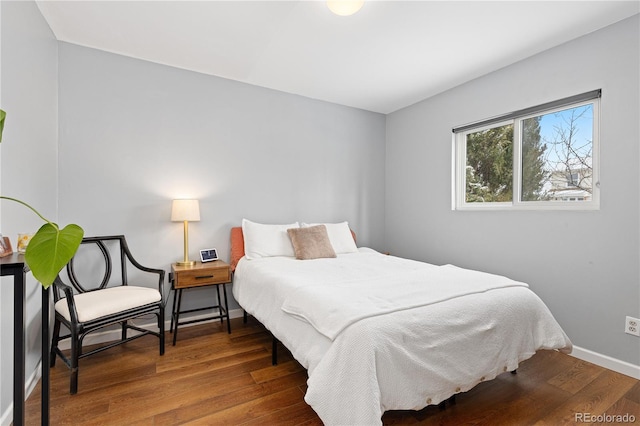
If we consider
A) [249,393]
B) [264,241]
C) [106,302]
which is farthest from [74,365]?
[264,241]

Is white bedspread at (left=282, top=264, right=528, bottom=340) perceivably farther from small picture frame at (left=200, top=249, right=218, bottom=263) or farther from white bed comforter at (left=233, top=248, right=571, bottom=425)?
small picture frame at (left=200, top=249, right=218, bottom=263)

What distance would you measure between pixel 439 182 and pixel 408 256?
101cm

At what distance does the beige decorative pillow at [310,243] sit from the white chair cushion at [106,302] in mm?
1261

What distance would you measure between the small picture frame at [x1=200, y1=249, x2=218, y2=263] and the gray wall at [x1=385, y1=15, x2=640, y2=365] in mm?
2430

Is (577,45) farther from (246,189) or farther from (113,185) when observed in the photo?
(113,185)

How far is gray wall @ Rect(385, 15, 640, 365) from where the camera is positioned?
84.9 inches

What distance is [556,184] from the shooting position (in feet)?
8.62

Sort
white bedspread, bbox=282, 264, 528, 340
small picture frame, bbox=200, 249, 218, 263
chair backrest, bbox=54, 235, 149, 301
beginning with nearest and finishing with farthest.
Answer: white bedspread, bbox=282, 264, 528, 340
chair backrest, bbox=54, 235, 149, 301
small picture frame, bbox=200, 249, 218, 263

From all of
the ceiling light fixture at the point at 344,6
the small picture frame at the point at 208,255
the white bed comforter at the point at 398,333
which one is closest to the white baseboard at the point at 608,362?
the white bed comforter at the point at 398,333

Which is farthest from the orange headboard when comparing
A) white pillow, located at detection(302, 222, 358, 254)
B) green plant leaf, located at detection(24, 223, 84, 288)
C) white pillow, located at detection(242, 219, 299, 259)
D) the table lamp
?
green plant leaf, located at detection(24, 223, 84, 288)

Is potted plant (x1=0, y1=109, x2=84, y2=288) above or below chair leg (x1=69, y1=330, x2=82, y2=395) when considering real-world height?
above

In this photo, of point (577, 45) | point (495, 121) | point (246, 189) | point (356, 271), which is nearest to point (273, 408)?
point (356, 271)

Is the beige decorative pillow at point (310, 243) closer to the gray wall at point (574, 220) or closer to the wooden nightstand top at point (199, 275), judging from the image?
the wooden nightstand top at point (199, 275)

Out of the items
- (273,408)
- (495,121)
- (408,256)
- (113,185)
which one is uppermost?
(495,121)
